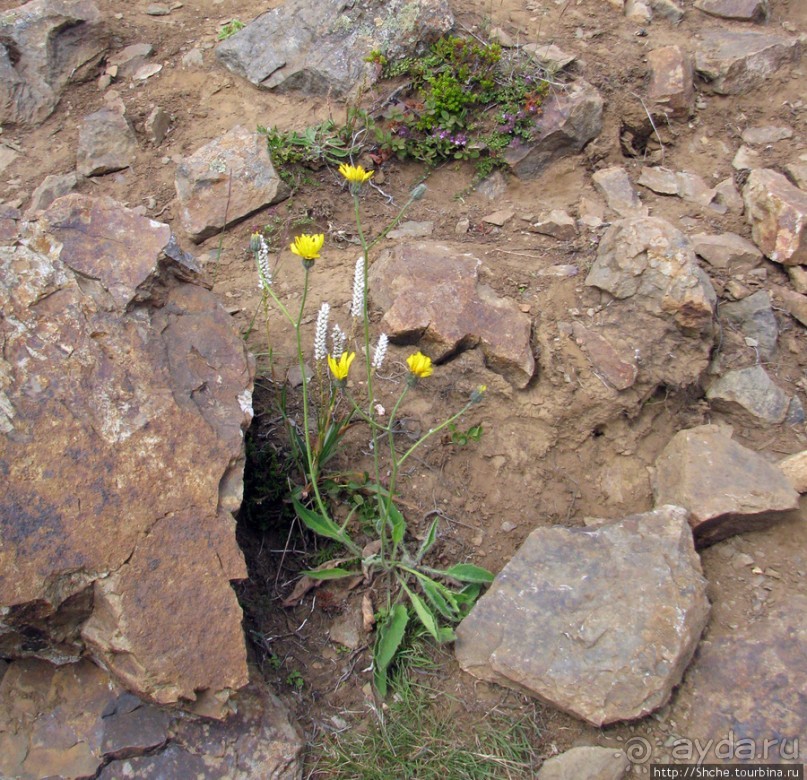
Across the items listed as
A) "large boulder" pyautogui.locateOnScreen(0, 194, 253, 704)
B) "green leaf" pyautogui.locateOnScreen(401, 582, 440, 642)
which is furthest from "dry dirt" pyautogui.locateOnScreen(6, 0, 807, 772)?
"large boulder" pyautogui.locateOnScreen(0, 194, 253, 704)

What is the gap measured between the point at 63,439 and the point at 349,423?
1.09 meters

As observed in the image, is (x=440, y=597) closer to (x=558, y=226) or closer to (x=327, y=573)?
(x=327, y=573)

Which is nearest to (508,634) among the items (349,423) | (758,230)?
(349,423)

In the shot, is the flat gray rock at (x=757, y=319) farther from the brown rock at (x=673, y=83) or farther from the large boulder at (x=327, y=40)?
the large boulder at (x=327, y=40)

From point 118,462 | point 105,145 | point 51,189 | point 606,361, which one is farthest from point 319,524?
point 105,145

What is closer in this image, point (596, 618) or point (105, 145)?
point (596, 618)

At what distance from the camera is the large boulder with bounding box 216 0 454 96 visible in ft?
14.8

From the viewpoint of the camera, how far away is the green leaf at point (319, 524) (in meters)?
2.75

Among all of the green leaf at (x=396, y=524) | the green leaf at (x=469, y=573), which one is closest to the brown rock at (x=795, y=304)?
the green leaf at (x=469, y=573)

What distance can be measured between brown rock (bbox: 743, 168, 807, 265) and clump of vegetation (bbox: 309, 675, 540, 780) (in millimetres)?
2568

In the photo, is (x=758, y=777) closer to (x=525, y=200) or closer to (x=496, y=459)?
(x=496, y=459)

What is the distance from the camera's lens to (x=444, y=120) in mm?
4262

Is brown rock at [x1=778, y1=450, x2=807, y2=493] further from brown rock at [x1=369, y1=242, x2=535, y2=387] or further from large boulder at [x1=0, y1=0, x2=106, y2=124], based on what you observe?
large boulder at [x1=0, y1=0, x2=106, y2=124]

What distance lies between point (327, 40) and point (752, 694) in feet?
13.7
